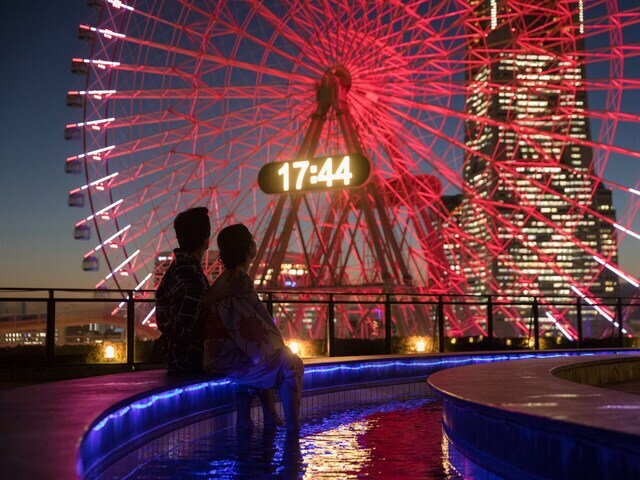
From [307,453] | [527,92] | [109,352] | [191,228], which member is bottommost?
[307,453]

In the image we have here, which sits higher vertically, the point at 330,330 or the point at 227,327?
the point at 227,327

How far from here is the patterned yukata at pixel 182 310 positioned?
19.2ft

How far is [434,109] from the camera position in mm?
22719

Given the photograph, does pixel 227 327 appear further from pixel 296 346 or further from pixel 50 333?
pixel 296 346

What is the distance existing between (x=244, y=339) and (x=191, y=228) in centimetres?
100

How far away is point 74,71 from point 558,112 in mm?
14129

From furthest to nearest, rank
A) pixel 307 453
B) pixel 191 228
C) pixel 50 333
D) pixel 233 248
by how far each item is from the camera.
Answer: pixel 50 333, pixel 191 228, pixel 233 248, pixel 307 453

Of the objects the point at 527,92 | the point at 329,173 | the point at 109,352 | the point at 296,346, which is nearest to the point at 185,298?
the point at 109,352

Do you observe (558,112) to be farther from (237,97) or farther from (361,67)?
(237,97)

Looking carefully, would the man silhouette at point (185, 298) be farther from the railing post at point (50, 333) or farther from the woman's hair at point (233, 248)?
the railing post at point (50, 333)

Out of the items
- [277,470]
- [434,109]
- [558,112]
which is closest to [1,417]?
[277,470]

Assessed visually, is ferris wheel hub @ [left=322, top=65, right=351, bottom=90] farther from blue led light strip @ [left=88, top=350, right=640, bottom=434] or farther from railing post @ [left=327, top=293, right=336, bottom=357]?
blue led light strip @ [left=88, top=350, right=640, bottom=434]

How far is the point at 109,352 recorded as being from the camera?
1341 centimetres

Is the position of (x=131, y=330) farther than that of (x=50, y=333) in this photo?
Yes
